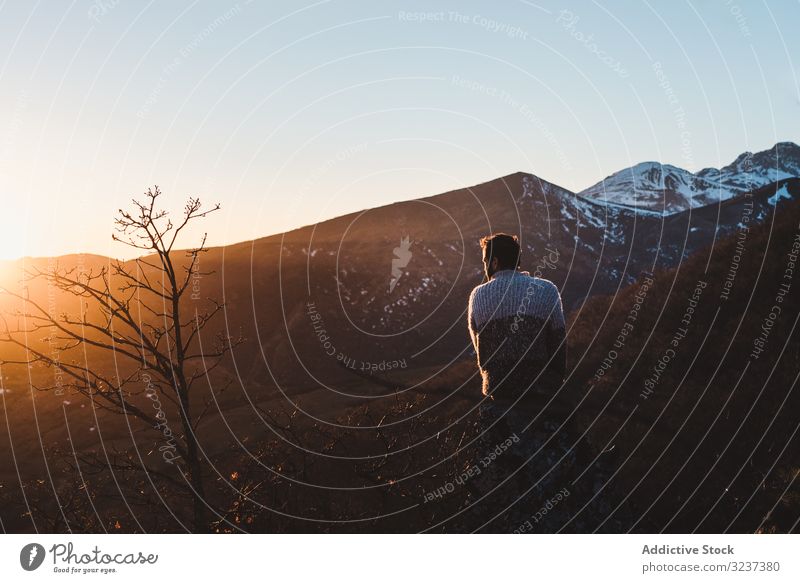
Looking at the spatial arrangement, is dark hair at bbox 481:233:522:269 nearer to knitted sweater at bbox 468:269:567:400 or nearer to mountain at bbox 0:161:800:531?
knitted sweater at bbox 468:269:567:400

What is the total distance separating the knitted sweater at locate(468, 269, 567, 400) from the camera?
314 inches

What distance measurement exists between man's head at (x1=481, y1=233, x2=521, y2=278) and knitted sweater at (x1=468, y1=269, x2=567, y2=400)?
0.16 metres

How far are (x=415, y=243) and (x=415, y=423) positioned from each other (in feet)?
343

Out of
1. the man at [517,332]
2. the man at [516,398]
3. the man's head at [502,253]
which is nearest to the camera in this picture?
the man at [516,398]

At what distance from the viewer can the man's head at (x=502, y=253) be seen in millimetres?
8320

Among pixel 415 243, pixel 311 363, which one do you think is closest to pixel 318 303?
pixel 311 363

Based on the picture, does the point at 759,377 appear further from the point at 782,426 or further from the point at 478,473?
the point at 478,473

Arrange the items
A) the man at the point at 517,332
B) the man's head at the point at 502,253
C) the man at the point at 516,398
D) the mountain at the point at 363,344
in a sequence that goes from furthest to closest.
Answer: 1. the mountain at the point at 363,344
2. the man's head at the point at 502,253
3. the man at the point at 517,332
4. the man at the point at 516,398

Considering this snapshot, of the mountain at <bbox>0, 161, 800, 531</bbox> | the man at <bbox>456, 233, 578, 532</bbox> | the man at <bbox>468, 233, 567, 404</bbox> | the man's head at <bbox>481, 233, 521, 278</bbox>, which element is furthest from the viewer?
the mountain at <bbox>0, 161, 800, 531</bbox>

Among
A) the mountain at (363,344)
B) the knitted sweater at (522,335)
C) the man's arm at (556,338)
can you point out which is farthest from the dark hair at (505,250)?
the mountain at (363,344)

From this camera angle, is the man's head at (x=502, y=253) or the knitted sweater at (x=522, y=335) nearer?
the knitted sweater at (x=522, y=335)

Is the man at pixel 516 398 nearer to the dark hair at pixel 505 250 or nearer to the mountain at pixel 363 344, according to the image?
the dark hair at pixel 505 250

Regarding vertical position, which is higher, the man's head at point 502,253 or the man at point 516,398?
the man's head at point 502,253

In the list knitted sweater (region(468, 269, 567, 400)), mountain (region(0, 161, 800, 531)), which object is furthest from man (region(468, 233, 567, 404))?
mountain (region(0, 161, 800, 531))
